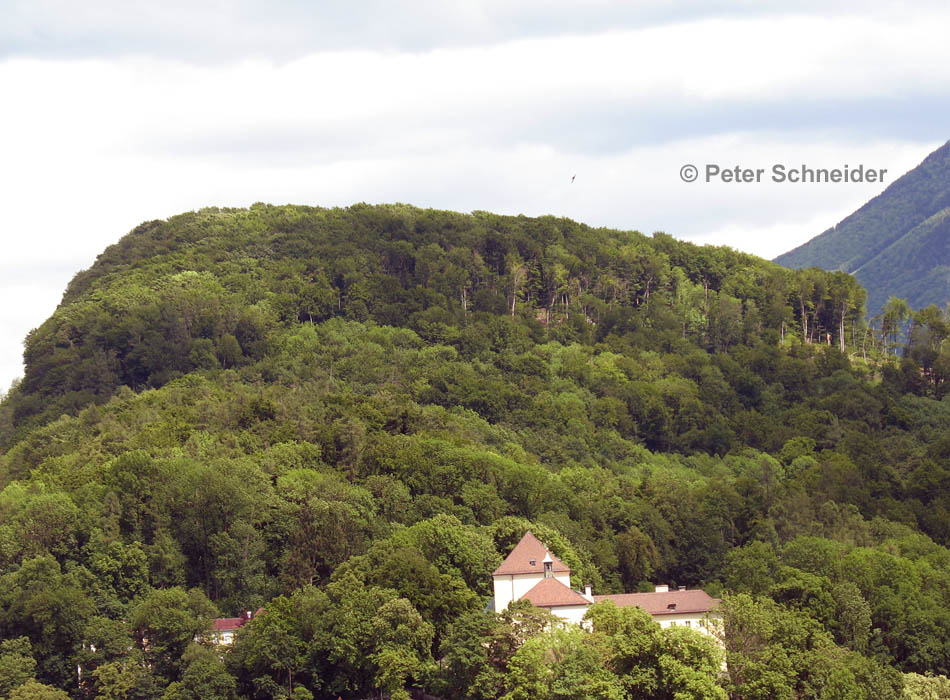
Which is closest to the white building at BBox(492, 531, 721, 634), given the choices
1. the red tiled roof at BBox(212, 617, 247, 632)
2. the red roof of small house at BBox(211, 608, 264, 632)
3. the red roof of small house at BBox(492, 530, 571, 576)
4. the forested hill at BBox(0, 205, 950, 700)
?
the red roof of small house at BBox(492, 530, 571, 576)

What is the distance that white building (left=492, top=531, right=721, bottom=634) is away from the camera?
8153 centimetres

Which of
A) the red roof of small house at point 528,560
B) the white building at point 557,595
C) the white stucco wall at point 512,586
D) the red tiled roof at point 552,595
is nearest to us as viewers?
the red tiled roof at point 552,595

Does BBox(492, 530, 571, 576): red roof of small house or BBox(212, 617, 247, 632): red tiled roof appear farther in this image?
BBox(212, 617, 247, 632): red tiled roof

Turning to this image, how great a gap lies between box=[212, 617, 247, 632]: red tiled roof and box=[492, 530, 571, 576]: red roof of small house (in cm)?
1720

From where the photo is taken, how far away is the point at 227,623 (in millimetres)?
92000

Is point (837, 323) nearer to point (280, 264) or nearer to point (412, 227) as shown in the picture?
point (412, 227)

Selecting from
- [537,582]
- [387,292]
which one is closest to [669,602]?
[537,582]

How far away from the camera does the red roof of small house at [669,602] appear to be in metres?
83.3

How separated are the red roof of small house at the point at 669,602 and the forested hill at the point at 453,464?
12.3 feet

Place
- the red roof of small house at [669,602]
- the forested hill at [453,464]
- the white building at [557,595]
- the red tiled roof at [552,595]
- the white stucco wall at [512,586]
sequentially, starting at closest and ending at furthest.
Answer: the red tiled roof at [552,595] < the forested hill at [453,464] < the white building at [557,595] < the red roof of small house at [669,602] < the white stucco wall at [512,586]

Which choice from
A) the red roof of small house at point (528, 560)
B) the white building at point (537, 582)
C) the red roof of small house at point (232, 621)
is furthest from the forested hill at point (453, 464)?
the red roof of small house at point (528, 560)

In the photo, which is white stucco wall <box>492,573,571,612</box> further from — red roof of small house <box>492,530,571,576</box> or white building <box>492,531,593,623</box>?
red roof of small house <box>492,530,571,576</box>

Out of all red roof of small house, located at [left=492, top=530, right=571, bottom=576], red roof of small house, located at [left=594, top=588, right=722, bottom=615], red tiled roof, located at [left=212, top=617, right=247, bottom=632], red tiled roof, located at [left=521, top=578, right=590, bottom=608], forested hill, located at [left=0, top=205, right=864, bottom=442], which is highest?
forested hill, located at [left=0, top=205, right=864, bottom=442]

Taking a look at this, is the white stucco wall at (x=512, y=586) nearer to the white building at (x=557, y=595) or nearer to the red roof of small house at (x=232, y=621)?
the white building at (x=557, y=595)
